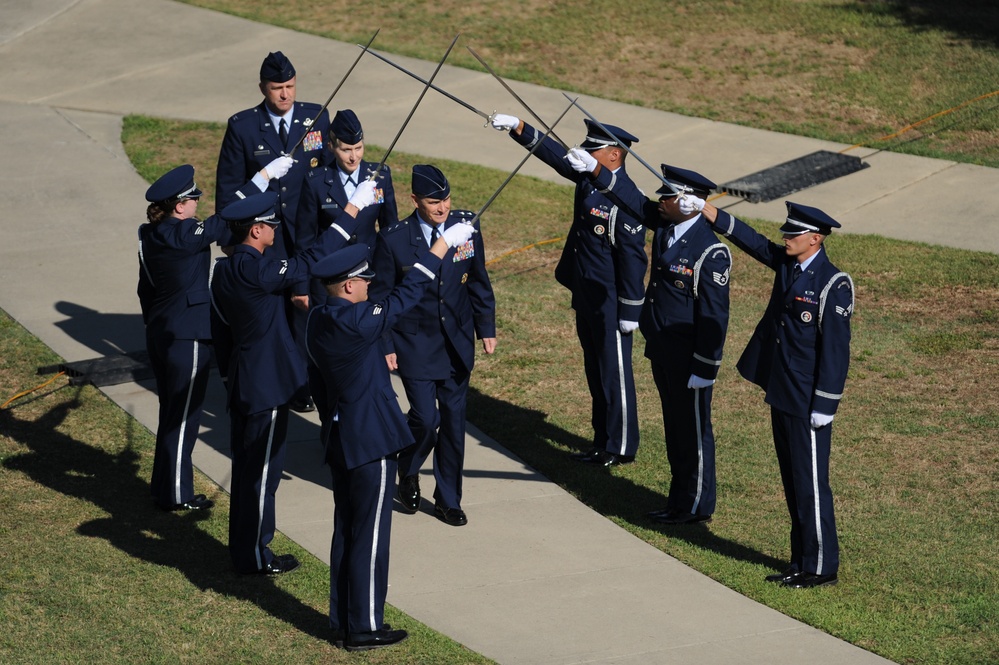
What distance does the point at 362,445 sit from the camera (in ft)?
20.1

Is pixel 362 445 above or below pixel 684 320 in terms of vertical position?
below

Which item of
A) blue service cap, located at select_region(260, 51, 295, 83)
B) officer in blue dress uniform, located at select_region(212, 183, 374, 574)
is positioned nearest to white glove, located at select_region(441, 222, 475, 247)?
officer in blue dress uniform, located at select_region(212, 183, 374, 574)

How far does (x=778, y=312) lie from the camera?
692 centimetres

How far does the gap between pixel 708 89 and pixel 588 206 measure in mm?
8480

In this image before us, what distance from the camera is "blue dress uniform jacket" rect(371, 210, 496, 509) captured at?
299 inches

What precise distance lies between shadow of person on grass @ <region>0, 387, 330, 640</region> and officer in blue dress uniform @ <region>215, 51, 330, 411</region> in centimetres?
137

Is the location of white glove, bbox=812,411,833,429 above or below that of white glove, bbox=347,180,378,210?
below

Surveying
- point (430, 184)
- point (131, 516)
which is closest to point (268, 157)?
point (430, 184)

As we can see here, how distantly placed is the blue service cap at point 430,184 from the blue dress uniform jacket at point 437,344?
0.22 metres

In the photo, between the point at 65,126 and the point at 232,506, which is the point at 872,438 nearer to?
the point at 232,506

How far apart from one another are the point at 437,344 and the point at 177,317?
148 centimetres

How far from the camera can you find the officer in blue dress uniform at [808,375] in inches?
265

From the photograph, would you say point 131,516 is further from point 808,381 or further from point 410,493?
point 808,381

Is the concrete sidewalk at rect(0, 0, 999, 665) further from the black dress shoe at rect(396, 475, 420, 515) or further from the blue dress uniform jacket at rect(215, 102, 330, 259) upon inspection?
the blue dress uniform jacket at rect(215, 102, 330, 259)
